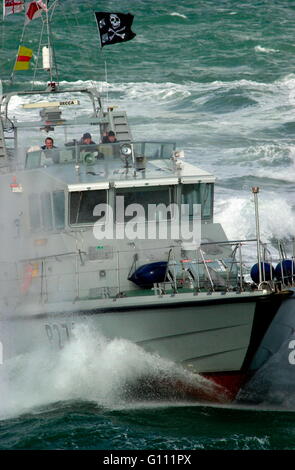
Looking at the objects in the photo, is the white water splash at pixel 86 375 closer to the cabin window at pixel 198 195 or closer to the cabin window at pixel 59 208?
the cabin window at pixel 59 208

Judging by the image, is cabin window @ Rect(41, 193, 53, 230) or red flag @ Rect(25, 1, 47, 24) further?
red flag @ Rect(25, 1, 47, 24)

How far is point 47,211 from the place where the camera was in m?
12.8

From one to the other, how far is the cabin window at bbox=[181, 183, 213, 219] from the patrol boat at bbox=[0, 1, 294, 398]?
0.05 feet

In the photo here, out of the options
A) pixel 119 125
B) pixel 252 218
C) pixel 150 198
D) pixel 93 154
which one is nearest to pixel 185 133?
pixel 252 218

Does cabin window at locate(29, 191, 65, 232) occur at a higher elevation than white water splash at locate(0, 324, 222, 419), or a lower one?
higher

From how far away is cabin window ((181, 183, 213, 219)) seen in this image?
42.2 feet

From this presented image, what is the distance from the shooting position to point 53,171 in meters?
13.3

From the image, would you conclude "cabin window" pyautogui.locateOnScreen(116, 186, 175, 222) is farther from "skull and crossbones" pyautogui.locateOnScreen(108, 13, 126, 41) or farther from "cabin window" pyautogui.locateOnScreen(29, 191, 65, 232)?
"skull and crossbones" pyautogui.locateOnScreen(108, 13, 126, 41)

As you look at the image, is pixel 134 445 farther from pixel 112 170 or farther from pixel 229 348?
pixel 112 170

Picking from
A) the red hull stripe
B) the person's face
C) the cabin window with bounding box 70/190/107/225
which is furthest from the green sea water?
the person's face

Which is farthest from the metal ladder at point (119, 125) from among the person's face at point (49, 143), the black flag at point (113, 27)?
the person's face at point (49, 143)

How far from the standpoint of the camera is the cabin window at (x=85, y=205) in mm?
12453

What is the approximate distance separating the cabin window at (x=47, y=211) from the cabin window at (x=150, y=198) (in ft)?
2.79

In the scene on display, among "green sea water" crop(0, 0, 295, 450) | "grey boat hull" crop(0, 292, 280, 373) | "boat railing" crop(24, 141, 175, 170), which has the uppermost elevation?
"boat railing" crop(24, 141, 175, 170)
